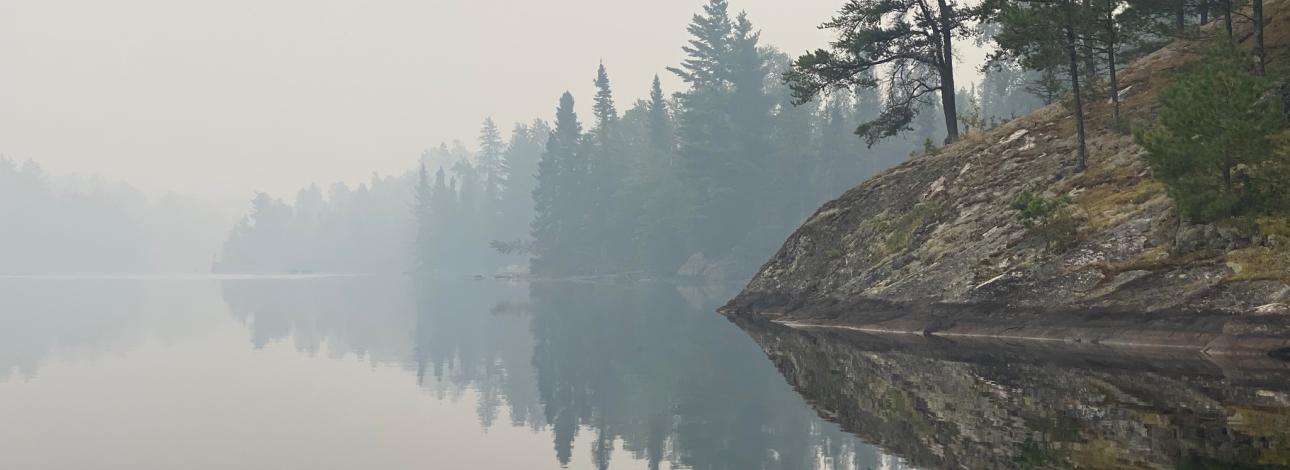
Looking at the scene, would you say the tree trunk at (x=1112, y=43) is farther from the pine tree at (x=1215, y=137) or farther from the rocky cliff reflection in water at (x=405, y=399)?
the rocky cliff reflection in water at (x=405, y=399)

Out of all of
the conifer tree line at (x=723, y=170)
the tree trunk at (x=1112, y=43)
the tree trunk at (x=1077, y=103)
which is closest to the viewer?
the tree trunk at (x=1112, y=43)

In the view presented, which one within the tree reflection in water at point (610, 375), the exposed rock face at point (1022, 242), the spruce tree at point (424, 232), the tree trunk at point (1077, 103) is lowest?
the tree reflection in water at point (610, 375)

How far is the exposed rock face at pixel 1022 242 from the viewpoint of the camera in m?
20.5

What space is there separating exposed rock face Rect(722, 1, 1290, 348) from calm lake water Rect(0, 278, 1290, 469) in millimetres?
2335

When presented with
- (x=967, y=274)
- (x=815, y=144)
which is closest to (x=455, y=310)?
(x=967, y=274)

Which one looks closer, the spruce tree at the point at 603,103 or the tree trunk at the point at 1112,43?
the tree trunk at the point at 1112,43

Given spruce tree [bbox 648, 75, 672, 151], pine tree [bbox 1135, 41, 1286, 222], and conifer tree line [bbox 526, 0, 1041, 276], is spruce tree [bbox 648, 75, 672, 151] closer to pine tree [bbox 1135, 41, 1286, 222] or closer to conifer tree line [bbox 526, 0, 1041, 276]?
conifer tree line [bbox 526, 0, 1041, 276]

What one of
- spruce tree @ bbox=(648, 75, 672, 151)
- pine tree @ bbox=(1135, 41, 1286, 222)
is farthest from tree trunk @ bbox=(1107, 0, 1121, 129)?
spruce tree @ bbox=(648, 75, 672, 151)

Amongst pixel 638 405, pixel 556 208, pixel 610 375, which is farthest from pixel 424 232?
pixel 638 405

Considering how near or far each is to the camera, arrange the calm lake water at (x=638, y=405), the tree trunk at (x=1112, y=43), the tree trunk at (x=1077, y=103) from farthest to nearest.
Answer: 1. the tree trunk at (x=1077, y=103)
2. the tree trunk at (x=1112, y=43)
3. the calm lake water at (x=638, y=405)

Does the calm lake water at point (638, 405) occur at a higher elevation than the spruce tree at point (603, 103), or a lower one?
lower

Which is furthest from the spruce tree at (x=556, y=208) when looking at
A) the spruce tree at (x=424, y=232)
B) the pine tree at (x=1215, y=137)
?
the pine tree at (x=1215, y=137)

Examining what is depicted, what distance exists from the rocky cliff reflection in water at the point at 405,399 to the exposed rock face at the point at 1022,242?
4.49 metres

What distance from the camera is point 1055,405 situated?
13242 millimetres
